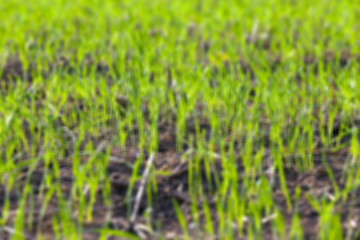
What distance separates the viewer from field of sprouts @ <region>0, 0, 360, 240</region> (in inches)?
78.2

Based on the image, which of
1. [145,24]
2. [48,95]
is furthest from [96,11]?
[48,95]

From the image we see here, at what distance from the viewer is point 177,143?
103 inches

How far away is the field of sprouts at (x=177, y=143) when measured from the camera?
6.52 feet

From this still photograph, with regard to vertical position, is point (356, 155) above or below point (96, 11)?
above

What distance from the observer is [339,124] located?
9.01ft

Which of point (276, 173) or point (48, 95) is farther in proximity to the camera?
point (48, 95)

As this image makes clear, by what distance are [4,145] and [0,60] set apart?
1.55m

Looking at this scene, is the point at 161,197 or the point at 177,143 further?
the point at 177,143

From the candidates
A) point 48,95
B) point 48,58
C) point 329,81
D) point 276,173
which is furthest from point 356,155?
point 48,58

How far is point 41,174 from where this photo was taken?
235cm

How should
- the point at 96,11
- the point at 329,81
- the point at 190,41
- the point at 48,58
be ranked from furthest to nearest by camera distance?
the point at 96,11 < the point at 190,41 < the point at 48,58 < the point at 329,81

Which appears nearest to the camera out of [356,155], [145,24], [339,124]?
A: [356,155]

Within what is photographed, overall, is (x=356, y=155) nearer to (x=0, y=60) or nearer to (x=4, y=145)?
(x=4, y=145)

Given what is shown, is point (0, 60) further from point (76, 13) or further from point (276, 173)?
point (276, 173)
